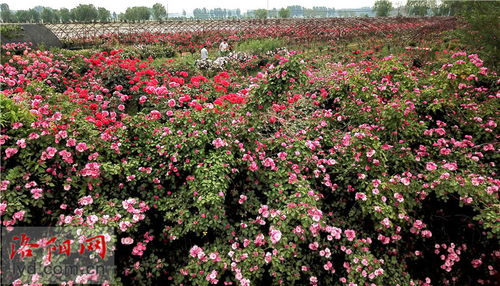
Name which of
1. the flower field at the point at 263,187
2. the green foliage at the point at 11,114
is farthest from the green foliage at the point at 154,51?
the green foliage at the point at 11,114

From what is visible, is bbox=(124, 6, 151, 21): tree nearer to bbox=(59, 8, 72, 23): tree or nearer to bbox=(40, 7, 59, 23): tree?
bbox=(59, 8, 72, 23): tree

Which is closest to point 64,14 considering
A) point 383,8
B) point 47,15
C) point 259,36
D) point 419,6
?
point 47,15

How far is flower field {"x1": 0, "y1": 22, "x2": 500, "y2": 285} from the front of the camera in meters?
2.69

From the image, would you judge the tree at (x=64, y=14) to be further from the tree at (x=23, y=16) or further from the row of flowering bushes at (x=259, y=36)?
the row of flowering bushes at (x=259, y=36)

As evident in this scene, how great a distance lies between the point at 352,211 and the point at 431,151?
152cm

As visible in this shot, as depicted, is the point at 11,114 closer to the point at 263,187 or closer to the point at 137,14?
the point at 263,187

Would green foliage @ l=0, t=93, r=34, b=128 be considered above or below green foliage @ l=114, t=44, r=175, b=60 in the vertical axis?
below

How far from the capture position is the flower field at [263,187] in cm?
269

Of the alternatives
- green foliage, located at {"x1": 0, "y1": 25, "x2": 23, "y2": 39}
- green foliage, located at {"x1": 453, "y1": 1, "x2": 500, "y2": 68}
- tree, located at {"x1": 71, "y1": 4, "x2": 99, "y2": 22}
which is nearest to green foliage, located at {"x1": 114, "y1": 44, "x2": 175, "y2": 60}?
green foliage, located at {"x1": 0, "y1": 25, "x2": 23, "y2": 39}

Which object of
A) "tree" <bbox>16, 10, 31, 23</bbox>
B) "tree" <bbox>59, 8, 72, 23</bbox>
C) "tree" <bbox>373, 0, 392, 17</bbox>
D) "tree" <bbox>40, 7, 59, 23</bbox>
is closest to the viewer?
"tree" <bbox>373, 0, 392, 17</bbox>

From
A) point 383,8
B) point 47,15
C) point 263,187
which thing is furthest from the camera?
point 47,15

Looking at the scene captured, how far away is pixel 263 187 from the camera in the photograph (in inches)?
136

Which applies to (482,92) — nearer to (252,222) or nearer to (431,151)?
(431,151)

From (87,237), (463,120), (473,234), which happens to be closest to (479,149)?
(463,120)
